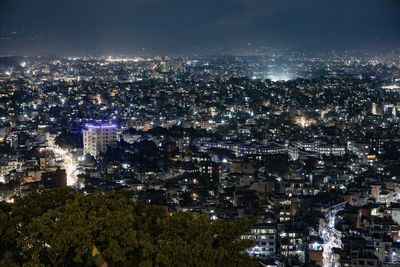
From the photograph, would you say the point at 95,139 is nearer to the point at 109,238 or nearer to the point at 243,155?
the point at 243,155

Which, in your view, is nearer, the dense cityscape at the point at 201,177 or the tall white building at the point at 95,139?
the dense cityscape at the point at 201,177

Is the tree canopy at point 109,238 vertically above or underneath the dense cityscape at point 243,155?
above

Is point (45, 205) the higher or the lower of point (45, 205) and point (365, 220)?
the higher

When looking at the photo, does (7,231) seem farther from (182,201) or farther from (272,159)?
(272,159)

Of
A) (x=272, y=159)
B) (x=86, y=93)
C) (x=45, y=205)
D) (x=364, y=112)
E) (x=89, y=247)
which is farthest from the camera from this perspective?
(x=86, y=93)

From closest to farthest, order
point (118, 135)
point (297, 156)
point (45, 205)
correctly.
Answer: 1. point (45, 205)
2. point (297, 156)
3. point (118, 135)

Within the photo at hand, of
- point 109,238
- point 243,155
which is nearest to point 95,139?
point 243,155

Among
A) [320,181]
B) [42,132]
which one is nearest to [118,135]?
[42,132]

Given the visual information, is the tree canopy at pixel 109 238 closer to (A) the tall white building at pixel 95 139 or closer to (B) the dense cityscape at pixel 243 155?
(B) the dense cityscape at pixel 243 155

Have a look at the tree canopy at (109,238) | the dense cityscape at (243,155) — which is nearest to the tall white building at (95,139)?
the dense cityscape at (243,155)
